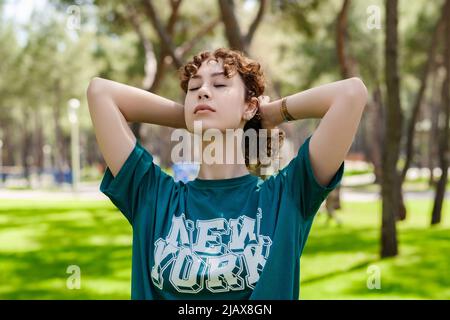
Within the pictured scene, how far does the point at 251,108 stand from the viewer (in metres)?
2.34

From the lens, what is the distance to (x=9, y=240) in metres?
11.6

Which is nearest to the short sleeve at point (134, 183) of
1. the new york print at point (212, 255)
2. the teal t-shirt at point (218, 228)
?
the teal t-shirt at point (218, 228)

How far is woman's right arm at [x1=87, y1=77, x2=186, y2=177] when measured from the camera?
2.25 meters

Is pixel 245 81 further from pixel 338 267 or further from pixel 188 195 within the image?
pixel 338 267

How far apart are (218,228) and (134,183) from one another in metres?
0.36

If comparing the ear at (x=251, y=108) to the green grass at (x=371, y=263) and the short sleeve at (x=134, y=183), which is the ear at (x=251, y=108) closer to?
the short sleeve at (x=134, y=183)

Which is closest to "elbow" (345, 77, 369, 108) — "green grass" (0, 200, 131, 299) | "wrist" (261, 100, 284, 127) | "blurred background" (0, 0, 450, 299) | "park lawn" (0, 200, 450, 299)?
"wrist" (261, 100, 284, 127)

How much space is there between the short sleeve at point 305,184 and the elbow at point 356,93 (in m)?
0.19

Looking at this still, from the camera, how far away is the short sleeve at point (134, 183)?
222 centimetres

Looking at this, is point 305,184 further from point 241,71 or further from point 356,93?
point 241,71

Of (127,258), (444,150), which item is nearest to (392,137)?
(444,150)

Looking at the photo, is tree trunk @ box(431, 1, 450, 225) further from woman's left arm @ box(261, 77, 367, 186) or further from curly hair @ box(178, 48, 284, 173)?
woman's left arm @ box(261, 77, 367, 186)
